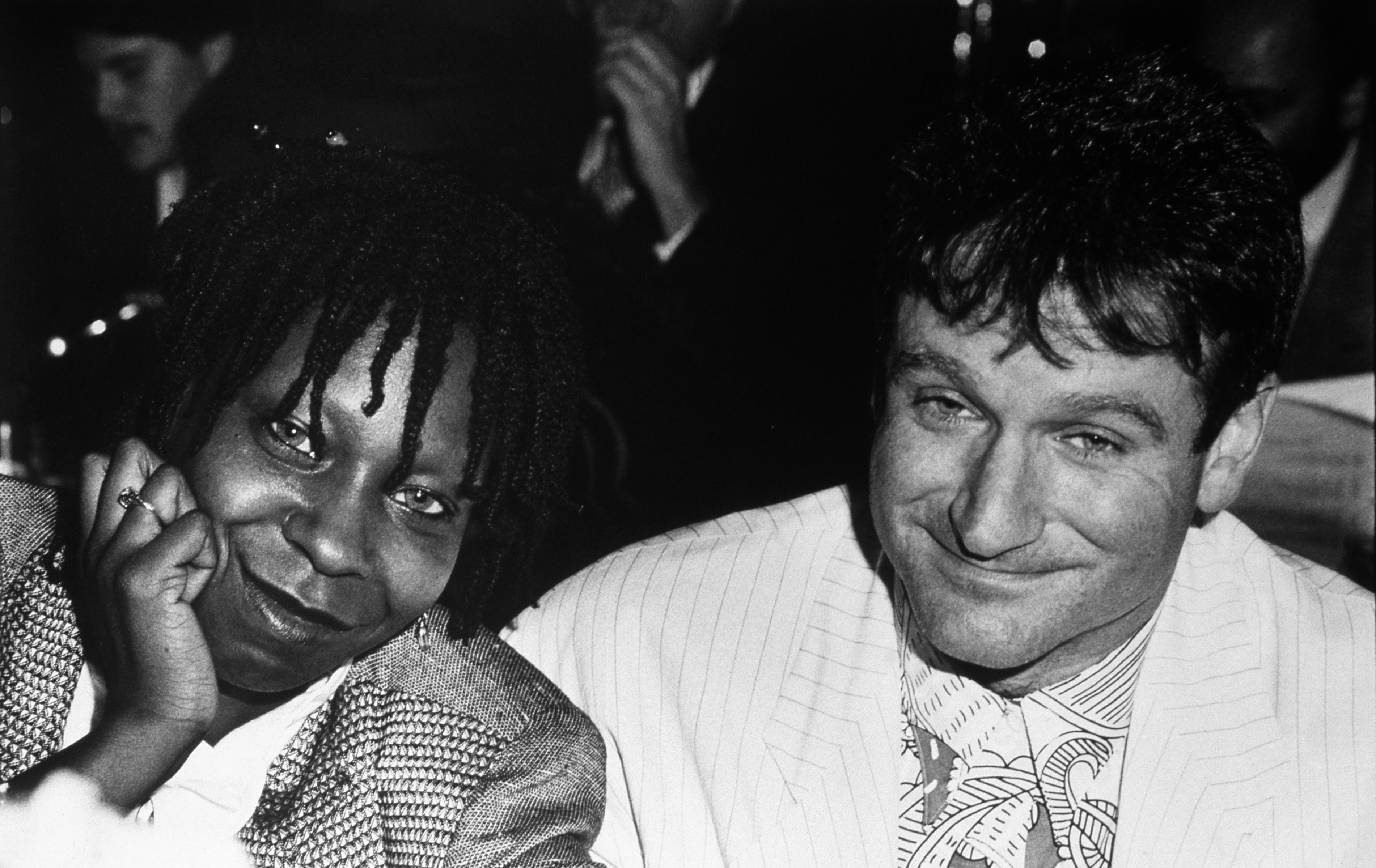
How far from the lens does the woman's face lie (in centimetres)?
109

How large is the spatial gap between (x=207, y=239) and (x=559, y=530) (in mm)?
424

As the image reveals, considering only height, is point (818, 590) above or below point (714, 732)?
above

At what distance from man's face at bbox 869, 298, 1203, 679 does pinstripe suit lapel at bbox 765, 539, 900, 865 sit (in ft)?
0.36

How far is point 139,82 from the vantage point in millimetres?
1327

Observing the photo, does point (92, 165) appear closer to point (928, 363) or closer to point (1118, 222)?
point (928, 363)

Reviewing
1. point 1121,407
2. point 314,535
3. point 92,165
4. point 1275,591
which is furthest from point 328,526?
point 1275,591

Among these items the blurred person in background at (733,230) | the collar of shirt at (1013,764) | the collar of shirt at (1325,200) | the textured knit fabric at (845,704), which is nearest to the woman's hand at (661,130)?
the blurred person in background at (733,230)

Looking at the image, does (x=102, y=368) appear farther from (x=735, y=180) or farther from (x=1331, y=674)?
(x=1331, y=674)

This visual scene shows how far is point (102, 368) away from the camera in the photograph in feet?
4.02

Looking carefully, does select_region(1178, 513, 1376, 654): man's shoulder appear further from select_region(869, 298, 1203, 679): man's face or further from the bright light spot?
the bright light spot

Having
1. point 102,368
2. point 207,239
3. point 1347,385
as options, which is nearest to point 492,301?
point 207,239

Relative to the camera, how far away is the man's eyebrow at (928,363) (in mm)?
1207

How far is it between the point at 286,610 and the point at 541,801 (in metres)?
0.32

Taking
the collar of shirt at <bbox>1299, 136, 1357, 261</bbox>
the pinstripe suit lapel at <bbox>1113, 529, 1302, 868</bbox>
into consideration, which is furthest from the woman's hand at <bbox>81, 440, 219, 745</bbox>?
the collar of shirt at <bbox>1299, 136, 1357, 261</bbox>
